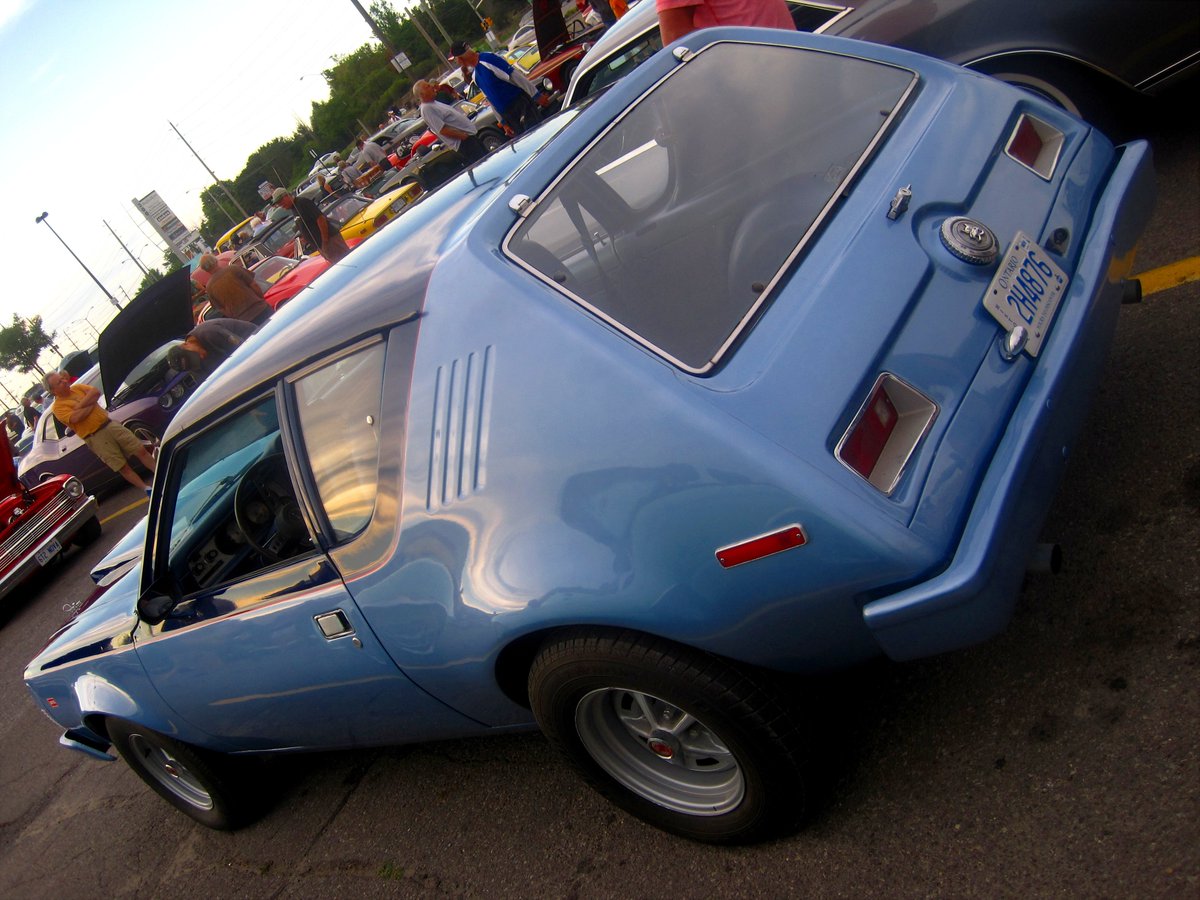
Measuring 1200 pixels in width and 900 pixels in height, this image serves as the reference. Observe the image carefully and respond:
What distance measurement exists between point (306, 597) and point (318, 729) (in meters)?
0.58

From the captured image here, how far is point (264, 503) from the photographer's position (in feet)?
10.0

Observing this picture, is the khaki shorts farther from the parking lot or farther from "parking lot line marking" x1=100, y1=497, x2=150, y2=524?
the parking lot

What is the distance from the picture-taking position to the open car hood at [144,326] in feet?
25.5

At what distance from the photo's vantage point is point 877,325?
1.86 m

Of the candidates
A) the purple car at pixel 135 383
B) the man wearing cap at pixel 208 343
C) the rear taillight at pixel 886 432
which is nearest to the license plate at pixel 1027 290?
the rear taillight at pixel 886 432

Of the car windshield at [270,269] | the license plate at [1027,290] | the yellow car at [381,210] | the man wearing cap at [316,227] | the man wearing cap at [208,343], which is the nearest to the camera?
the license plate at [1027,290]

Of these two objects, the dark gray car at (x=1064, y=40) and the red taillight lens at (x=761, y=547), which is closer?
the red taillight lens at (x=761, y=547)

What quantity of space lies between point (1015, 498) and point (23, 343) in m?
103

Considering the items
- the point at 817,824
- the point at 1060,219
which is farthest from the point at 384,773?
the point at 1060,219

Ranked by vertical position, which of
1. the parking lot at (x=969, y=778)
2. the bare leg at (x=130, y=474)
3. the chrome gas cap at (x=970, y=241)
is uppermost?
the bare leg at (x=130, y=474)

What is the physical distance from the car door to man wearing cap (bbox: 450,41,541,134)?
22.9ft

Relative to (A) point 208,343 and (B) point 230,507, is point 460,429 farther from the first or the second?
(A) point 208,343

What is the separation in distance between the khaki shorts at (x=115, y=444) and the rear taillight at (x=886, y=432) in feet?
29.8

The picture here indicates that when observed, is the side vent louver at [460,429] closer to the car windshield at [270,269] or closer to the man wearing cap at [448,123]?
the man wearing cap at [448,123]
